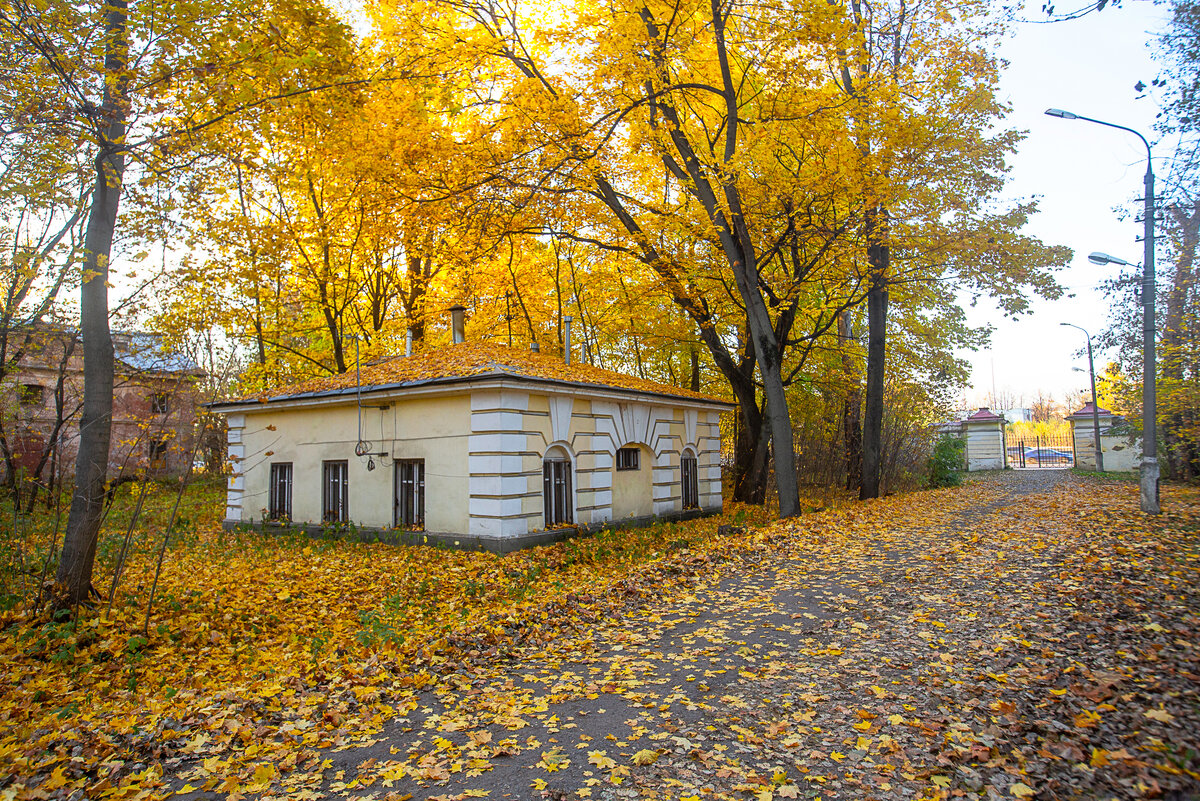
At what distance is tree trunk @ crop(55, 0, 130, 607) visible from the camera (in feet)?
24.1

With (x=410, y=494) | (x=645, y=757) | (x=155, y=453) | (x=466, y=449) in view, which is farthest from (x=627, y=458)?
(x=645, y=757)

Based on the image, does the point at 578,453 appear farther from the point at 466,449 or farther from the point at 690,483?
the point at 690,483

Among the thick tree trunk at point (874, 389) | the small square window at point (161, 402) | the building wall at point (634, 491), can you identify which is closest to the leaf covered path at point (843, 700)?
the small square window at point (161, 402)

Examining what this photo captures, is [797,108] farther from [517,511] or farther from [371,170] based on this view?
[517,511]

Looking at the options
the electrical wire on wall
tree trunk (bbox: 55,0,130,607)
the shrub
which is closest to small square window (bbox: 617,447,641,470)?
the electrical wire on wall

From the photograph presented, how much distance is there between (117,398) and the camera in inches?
429

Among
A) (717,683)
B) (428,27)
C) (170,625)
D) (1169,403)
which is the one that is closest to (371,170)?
(428,27)

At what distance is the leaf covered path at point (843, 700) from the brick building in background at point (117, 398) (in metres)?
5.00

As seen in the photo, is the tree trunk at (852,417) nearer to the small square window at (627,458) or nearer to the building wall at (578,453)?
the building wall at (578,453)

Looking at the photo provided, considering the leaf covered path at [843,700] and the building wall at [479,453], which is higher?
the building wall at [479,453]

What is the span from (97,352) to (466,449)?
6752 mm

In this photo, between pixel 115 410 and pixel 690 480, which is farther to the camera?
pixel 115 410

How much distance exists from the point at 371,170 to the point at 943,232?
1450 centimetres

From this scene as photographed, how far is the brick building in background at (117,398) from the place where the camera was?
9.02 metres
